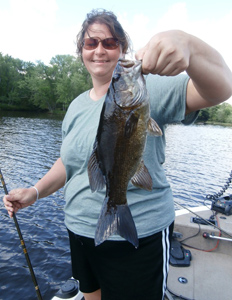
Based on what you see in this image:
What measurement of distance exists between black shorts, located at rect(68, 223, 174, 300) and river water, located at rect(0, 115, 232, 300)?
163 inches

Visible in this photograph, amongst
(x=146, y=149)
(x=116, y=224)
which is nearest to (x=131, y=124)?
(x=146, y=149)

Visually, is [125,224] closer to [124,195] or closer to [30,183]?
[124,195]

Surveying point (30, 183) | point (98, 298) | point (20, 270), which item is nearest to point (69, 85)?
point (30, 183)

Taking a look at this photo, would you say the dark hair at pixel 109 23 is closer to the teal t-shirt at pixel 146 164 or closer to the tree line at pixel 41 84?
the teal t-shirt at pixel 146 164

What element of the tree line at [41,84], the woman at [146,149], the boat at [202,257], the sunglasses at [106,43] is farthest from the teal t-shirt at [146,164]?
the tree line at [41,84]

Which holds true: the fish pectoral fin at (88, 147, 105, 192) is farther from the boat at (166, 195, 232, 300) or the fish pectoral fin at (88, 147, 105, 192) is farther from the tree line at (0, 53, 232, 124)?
the tree line at (0, 53, 232, 124)

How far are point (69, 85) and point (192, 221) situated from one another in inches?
1847

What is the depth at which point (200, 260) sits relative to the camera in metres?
4.21

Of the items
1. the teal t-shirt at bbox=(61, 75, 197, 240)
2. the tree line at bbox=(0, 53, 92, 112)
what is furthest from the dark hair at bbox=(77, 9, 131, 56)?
the tree line at bbox=(0, 53, 92, 112)

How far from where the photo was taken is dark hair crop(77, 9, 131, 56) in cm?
211

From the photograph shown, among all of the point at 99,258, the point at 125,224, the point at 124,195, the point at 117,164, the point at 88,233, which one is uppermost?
the point at 117,164

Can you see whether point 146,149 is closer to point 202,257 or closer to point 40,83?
point 202,257

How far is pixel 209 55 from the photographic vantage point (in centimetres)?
144

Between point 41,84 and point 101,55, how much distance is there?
180ft
